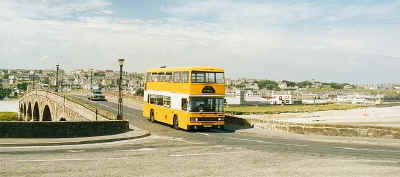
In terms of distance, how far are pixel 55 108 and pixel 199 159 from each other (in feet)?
146

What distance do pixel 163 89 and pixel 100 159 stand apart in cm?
1661

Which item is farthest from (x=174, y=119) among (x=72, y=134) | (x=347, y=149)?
(x=347, y=149)

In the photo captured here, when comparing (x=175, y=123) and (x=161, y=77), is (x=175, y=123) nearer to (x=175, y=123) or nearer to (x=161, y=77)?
(x=175, y=123)

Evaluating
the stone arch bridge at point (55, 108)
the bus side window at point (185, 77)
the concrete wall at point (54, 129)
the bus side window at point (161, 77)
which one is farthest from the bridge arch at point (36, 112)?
the concrete wall at point (54, 129)

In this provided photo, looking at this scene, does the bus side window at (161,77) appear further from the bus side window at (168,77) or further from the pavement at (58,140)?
the pavement at (58,140)

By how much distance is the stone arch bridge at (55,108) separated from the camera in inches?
1459

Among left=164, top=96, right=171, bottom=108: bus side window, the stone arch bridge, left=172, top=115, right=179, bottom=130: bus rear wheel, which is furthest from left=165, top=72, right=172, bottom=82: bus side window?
the stone arch bridge

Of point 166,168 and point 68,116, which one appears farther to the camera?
point 68,116

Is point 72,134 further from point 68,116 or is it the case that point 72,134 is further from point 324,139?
point 68,116

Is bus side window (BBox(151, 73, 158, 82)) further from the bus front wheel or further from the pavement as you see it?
the pavement

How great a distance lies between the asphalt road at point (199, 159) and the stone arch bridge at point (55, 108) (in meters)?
12.1

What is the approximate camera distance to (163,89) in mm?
31406

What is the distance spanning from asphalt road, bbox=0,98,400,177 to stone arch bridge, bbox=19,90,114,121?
12.1m

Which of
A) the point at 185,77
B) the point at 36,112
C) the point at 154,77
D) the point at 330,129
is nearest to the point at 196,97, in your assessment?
the point at 185,77
